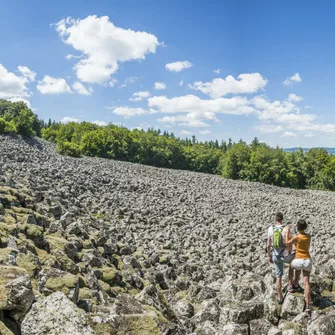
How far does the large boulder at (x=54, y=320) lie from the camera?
488cm

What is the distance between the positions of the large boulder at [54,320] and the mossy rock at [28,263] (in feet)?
10.4

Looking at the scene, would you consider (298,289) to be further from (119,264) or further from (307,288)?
(119,264)

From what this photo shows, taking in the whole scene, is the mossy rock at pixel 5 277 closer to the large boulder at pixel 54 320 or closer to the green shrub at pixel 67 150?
the large boulder at pixel 54 320

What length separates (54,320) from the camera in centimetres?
498

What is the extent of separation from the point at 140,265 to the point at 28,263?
27.3ft

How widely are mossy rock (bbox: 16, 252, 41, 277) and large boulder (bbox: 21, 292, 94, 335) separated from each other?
3.18 meters

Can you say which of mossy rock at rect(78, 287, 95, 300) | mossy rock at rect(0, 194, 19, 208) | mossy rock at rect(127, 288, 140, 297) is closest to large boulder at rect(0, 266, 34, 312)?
mossy rock at rect(78, 287, 95, 300)

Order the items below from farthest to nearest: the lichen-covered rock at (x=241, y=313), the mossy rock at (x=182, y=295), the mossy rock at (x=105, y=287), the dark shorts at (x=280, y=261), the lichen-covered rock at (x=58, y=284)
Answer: the mossy rock at (x=182, y=295)
the mossy rock at (x=105, y=287)
the dark shorts at (x=280, y=261)
the lichen-covered rock at (x=241, y=313)
the lichen-covered rock at (x=58, y=284)

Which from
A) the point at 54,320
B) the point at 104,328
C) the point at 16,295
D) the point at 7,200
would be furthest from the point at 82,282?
the point at 7,200

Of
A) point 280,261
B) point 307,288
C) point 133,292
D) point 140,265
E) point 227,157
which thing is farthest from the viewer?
point 227,157

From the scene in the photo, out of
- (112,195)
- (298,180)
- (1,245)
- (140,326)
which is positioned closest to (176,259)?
(1,245)

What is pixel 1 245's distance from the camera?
9.21 meters

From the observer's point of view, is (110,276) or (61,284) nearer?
(61,284)

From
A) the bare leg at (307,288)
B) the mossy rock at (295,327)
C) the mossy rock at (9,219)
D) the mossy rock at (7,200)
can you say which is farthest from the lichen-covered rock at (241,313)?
the mossy rock at (7,200)
